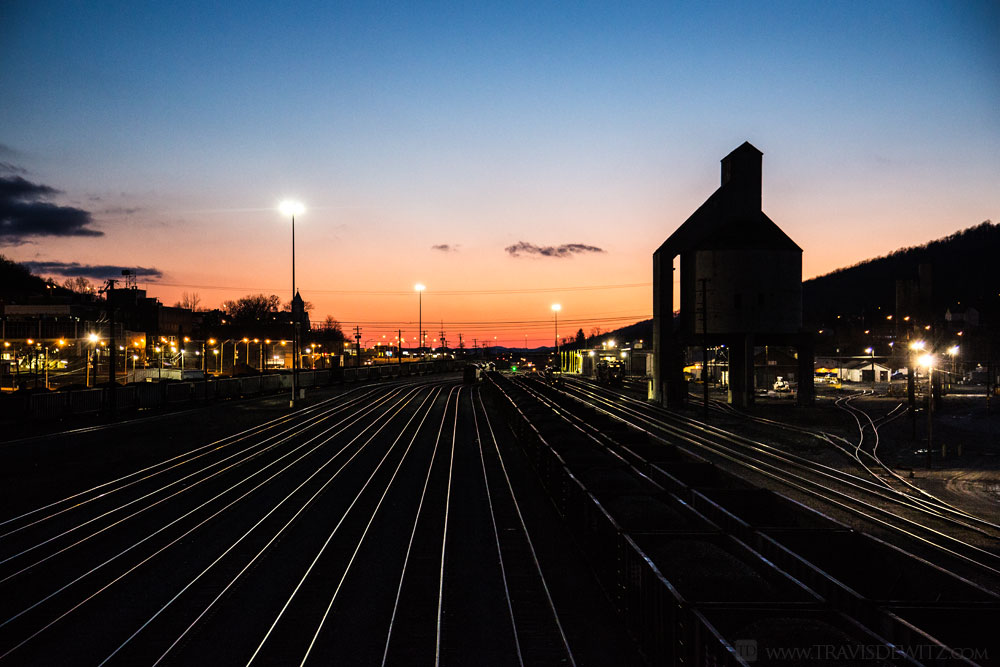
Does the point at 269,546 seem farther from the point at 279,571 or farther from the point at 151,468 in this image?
the point at 151,468

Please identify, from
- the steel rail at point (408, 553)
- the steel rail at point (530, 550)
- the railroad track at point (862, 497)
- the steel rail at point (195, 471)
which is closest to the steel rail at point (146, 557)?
the steel rail at point (195, 471)

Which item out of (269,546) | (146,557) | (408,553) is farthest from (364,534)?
(146,557)

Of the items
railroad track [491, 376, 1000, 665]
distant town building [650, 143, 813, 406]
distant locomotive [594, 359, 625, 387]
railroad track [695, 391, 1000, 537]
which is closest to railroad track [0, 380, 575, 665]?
railroad track [491, 376, 1000, 665]

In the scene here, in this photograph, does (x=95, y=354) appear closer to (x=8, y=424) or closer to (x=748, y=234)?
(x=8, y=424)

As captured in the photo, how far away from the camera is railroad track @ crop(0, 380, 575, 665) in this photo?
1034 centimetres

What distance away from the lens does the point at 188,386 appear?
49.8 meters

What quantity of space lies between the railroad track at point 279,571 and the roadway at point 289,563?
0.16 ft

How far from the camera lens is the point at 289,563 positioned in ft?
46.4

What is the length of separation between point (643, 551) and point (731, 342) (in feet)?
149

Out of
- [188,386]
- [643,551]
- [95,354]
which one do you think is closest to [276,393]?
[188,386]

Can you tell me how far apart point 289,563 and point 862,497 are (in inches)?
769

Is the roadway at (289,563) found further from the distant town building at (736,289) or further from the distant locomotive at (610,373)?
the distant locomotive at (610,373)

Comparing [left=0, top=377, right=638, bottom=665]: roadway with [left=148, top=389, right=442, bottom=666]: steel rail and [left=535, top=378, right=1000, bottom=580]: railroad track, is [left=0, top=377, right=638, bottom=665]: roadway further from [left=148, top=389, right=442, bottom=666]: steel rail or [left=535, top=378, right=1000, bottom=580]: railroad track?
[left=535, top=378, right=1000, bottom=580]: railroad track

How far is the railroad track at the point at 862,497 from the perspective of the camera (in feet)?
51.0
